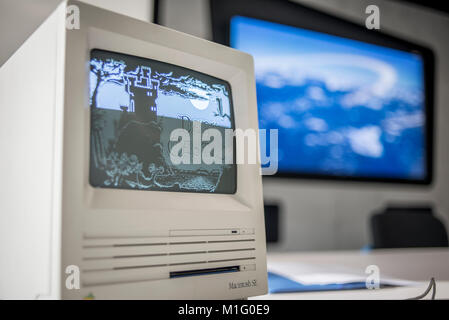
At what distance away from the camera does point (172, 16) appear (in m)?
1.76

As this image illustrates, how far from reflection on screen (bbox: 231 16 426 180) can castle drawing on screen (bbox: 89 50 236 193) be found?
116 cm

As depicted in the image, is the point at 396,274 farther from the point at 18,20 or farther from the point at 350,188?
the point at 350,188

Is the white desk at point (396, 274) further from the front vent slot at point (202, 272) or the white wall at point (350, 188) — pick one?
the white wall at point (350, 188)

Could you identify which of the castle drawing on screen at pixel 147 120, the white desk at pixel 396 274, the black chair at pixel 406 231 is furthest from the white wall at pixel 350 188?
the castle drawing on screen at pixel 147 120

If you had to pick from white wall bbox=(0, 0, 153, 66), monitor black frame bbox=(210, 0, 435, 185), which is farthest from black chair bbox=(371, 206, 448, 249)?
white wall bbox=(0, 0, 153, 66)

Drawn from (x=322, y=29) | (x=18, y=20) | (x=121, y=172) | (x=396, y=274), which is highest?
(x=322, y=29)

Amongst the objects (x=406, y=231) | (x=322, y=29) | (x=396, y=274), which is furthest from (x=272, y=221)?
(x=322, y=29)

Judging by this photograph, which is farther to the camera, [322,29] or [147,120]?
[322,29]

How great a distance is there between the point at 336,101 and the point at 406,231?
2.53 ft

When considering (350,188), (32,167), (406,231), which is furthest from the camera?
(350,188)

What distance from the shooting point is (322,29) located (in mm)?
2092

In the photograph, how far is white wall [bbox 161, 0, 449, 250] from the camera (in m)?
2.03

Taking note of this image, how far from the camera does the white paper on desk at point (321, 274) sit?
875 mm
